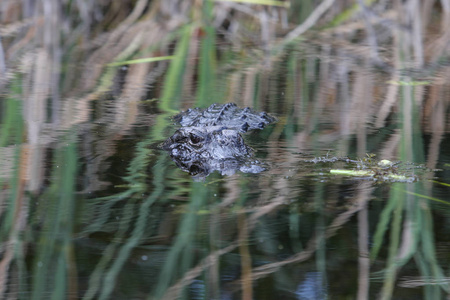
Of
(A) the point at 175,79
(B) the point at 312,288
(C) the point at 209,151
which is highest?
(A) the point at 175,79

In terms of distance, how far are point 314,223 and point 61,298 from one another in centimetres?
102

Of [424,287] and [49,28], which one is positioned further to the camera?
[49,28]

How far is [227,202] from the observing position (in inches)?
106

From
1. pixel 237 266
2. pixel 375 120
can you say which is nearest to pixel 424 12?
pixel 375 120

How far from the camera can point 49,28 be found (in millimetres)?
6332

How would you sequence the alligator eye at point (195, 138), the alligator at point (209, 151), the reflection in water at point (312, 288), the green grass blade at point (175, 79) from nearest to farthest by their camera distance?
the reflection in water at point (312, 288), the alligator at point (209, 151), the alligator eye at point (195, 138), the green grass blade at point (175, 79)

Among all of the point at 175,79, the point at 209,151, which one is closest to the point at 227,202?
the point at 209,151

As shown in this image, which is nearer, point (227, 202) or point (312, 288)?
point (312, 288)

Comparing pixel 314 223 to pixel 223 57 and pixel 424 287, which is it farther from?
pixel 223 57

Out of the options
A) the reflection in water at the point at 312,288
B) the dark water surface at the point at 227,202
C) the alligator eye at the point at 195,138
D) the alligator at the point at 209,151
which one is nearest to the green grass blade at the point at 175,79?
the dark water surface at the point at 227,202

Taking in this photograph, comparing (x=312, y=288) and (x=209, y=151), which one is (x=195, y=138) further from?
(x=312, y=288)

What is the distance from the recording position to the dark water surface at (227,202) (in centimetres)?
205

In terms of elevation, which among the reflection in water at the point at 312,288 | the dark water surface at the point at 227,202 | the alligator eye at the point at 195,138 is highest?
the alligator eye at the point at 195,138

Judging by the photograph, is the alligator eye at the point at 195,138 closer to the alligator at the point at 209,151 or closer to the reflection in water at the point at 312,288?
the alligator at the point at 209,151
